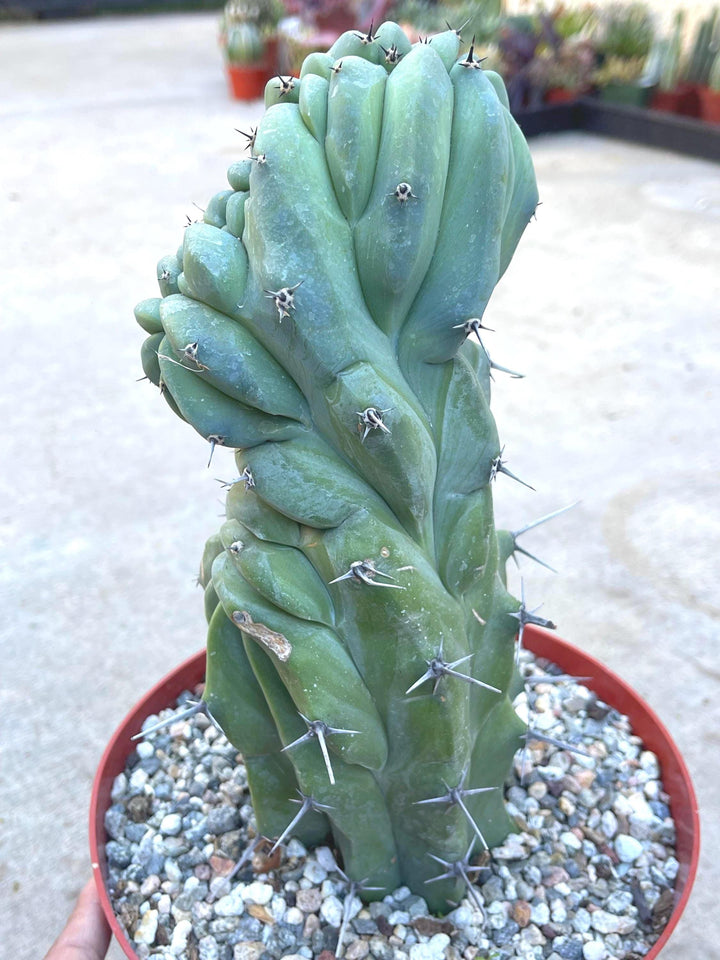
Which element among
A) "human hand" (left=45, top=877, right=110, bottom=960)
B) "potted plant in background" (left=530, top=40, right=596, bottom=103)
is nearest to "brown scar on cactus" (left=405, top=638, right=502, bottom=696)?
"human hand" (left=45, top=877, right=110, bottom=960)

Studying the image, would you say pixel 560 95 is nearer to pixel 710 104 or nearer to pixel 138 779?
pixel 710 104

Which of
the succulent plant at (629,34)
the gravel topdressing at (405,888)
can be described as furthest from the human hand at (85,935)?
the succulent plant at (629,34)

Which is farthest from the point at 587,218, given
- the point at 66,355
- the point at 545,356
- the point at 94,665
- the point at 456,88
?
the point at 456,88

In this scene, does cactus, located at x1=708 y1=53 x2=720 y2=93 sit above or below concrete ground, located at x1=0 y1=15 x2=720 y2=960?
above

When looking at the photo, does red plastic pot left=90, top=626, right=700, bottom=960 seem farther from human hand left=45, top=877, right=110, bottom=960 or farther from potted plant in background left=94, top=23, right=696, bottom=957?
potted plant in background left=94, top=23, right=696, bottom=957

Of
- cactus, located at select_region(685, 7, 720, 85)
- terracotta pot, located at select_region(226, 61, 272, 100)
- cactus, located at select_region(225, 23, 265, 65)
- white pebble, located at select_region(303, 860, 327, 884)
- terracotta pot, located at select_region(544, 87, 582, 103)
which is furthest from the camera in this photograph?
terracotta pot, located at select_region(226, 61, 272, 100)

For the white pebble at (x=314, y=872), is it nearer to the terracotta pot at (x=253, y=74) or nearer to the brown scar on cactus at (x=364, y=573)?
the brown scar on cactus at (x=364, y=573)

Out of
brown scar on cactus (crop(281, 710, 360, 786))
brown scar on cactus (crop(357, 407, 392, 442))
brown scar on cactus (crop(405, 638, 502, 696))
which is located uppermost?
brown scar on cactus (crop(357, 407, 392, 442))
